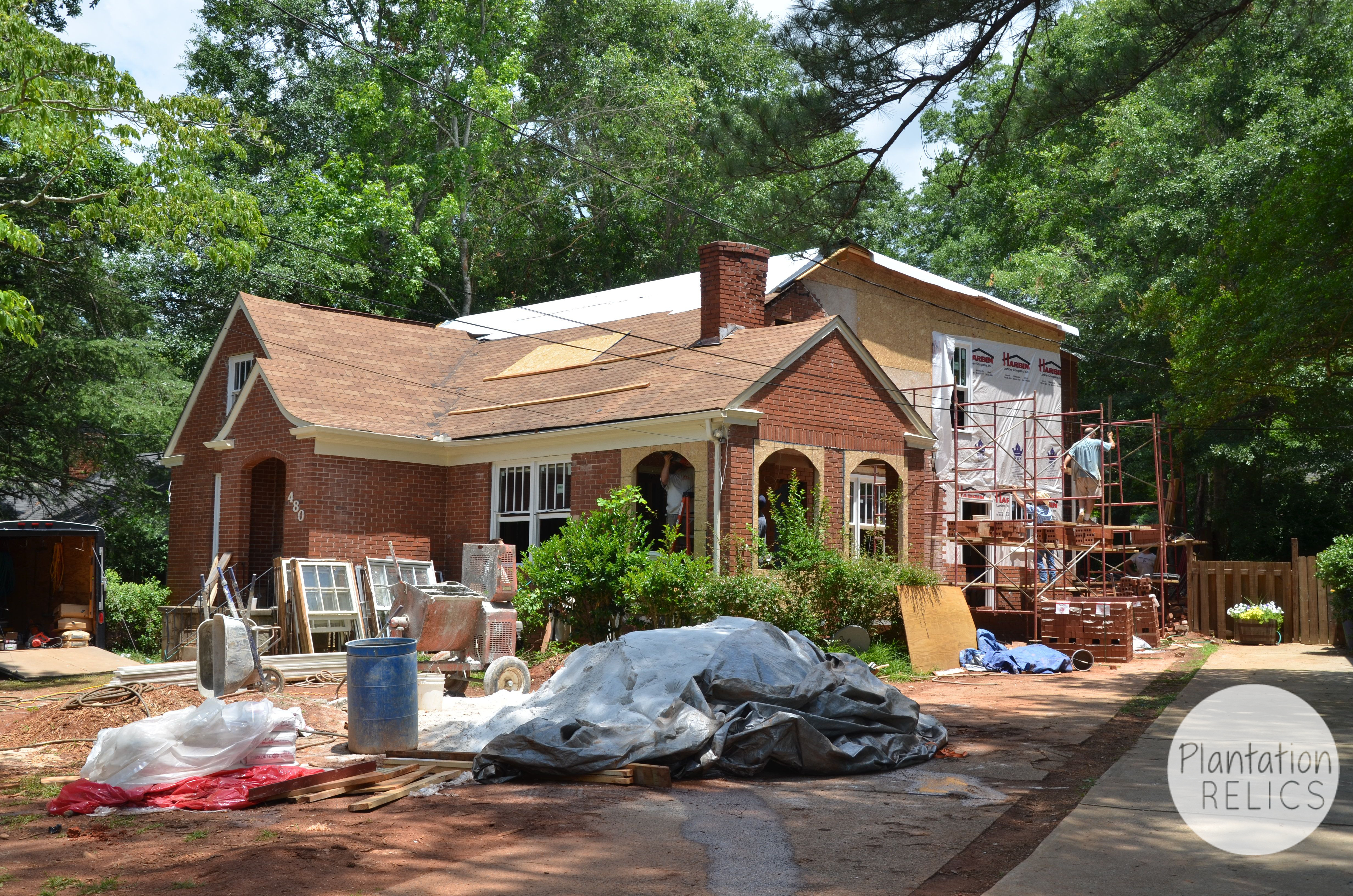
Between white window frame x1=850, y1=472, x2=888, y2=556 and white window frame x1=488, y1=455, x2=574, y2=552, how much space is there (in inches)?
188

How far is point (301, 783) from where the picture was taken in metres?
7.52

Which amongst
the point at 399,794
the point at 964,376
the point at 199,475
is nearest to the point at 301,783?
the point at 399,794

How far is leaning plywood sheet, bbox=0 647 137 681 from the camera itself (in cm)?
1642

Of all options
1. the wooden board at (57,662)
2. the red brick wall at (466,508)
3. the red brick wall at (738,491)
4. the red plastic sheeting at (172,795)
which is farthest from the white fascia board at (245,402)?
the red plastic sheeting at (172,795)

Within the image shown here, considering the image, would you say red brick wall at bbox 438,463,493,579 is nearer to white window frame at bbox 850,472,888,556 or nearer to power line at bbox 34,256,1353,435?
power line at bbox 34,256,1353,435

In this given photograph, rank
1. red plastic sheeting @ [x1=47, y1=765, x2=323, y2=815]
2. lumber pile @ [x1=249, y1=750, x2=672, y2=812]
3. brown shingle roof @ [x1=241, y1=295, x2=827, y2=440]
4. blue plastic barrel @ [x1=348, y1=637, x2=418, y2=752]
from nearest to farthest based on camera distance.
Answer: red plastic sheeting @ [x1=47, y1=765, x2=323, y2=815] < lumber pile @ [x1=249, y1=750, x2=672, y2=812] < blue plastic barrel @ [x1=348, y1=637, x2=418, y2=752] < brown shingle roof @ [x1=241, y1=295, x2=827, y2=440]

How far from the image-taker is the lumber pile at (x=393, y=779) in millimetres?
7441

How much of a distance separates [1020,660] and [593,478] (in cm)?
711

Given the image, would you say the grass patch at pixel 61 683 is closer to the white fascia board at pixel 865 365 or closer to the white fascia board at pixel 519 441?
the white fascia board at pixel 519 441

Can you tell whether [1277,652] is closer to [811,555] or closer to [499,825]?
[811,555]

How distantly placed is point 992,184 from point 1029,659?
27461 millimetres

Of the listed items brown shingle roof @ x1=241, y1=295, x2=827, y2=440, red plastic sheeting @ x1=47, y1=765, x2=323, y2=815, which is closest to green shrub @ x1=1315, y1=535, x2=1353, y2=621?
brown shingle roof @ x1=241, y1=295, x2=827, y2=440

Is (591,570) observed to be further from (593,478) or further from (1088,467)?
(1088,467)

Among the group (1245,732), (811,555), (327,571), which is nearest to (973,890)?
(1245,732)
